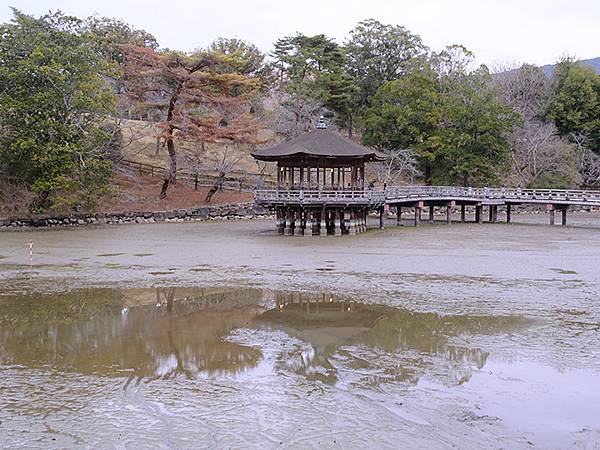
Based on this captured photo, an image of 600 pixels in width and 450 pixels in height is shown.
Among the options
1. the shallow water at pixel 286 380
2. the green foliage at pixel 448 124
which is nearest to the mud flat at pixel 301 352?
the shallow water at pixel 286 380

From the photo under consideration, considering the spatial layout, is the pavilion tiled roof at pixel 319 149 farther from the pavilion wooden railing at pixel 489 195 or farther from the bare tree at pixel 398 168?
the bare tree at pixel 398 168

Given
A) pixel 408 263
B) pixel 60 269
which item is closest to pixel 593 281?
pixel 408 263

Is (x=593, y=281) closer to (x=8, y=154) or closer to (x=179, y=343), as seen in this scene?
(x=179, y=343)

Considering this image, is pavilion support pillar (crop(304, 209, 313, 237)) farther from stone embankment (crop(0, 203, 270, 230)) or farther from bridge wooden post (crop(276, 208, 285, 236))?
stone embankment (crop(0, 203, 270, 230))

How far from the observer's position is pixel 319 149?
32031mm

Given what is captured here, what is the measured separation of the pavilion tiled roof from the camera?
3170 centimetres

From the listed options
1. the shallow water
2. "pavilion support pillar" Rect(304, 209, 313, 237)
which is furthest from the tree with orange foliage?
the shallow water

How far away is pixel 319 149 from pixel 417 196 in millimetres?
9469

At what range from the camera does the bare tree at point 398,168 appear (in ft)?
163

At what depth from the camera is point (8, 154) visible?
37000 mm

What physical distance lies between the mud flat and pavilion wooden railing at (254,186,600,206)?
901 centimetres

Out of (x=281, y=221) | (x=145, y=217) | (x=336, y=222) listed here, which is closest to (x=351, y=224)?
(x=336, y=222)

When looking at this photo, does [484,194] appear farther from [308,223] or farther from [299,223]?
[299,223]

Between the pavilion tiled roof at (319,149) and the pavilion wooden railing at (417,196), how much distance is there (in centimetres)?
177
